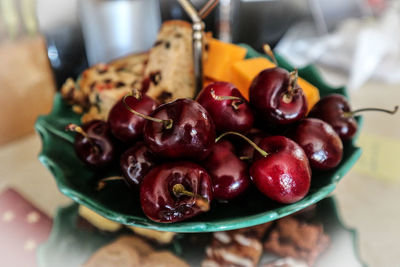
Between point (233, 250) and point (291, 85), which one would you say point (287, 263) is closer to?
point (233, 250)

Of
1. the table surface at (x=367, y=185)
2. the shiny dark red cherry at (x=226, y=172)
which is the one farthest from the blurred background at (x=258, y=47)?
the shiny dark red cherry at (x=226, y=172)

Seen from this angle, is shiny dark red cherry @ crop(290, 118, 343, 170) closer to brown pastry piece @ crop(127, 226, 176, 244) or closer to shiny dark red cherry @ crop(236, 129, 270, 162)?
shiny dark red cherry @ crop(236, 129, 270, 162)

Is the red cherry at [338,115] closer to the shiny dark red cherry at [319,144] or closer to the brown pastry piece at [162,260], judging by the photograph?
the shiny dark red cherry at [319,144]

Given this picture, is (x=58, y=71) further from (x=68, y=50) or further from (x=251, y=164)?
(x=251, y=164)

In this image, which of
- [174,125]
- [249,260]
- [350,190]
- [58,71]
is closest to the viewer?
[174,125]

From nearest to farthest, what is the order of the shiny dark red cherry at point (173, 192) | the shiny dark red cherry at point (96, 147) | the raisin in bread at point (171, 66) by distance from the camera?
the shiny dark red cherry at point (173, 192) → the shiny dark red cherry at point (96, 147) → the raisin in bread at point (171, 66)

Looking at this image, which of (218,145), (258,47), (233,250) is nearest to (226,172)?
(218,145)

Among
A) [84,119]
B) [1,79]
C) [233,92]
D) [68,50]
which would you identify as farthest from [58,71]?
[233,92]
